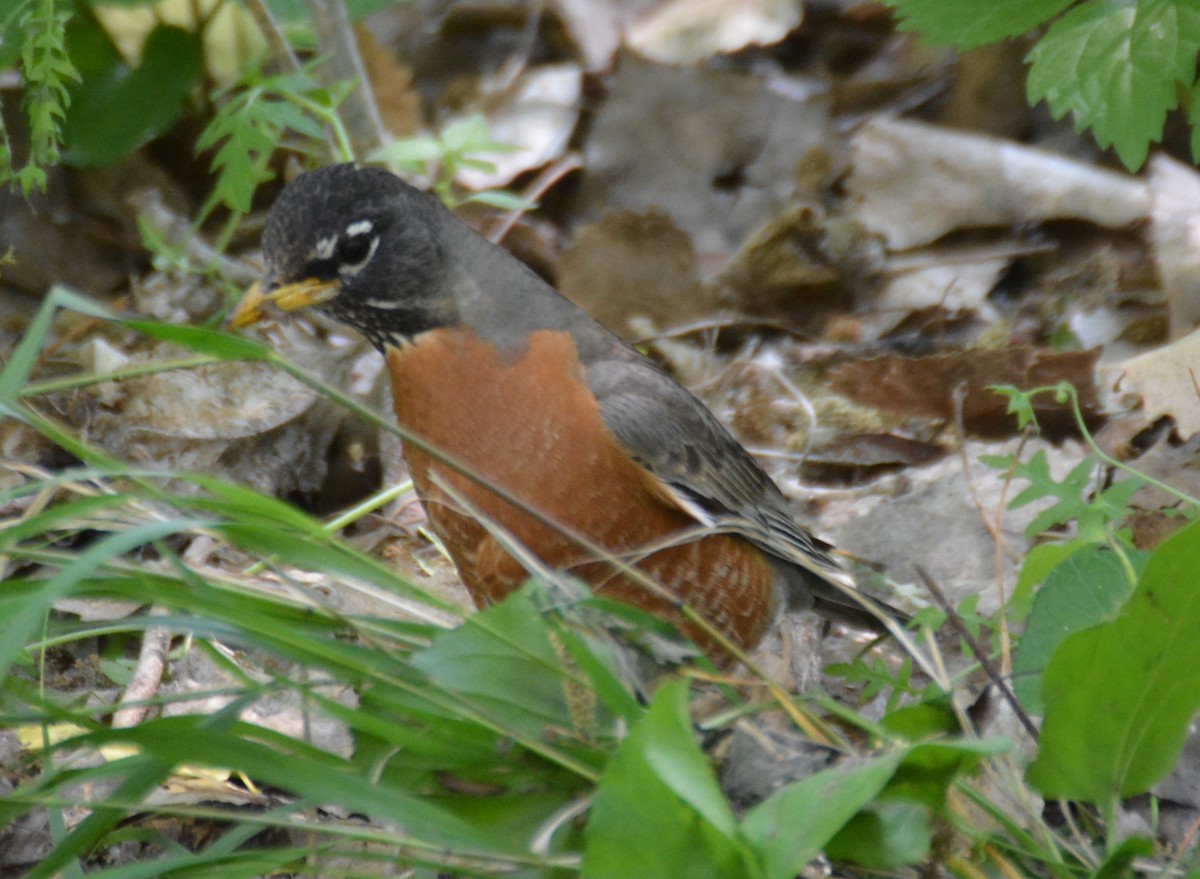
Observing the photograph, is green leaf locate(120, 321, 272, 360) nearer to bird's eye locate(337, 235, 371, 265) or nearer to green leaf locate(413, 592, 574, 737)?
green leaf locate(413, 592, 574, 737)

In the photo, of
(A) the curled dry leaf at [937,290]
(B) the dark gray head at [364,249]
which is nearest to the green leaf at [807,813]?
(B) the dark gray head at [364,249]

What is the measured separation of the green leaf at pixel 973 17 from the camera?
3531mm

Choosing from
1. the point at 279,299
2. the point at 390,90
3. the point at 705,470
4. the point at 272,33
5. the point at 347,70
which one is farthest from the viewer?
the point at 390,90

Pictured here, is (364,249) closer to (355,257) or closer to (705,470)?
(355,257)

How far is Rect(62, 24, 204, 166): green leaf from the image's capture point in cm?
525

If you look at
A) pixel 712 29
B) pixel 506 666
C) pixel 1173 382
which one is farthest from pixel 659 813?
pixel 712 29

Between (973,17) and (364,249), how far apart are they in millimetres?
1742

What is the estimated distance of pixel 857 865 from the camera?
179 cm

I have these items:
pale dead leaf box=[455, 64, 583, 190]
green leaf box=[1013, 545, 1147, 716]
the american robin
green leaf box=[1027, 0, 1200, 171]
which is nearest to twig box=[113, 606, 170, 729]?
the american robin

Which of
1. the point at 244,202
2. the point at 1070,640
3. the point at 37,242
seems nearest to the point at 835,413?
the point at 244,202

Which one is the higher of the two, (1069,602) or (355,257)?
(355,257)

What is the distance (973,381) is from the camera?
409 cm

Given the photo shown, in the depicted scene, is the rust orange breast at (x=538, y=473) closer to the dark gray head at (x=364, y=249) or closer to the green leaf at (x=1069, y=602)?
the dark gray head at (x=364, y=249)

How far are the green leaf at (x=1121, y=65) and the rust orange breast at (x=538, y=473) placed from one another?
4.98 ft
